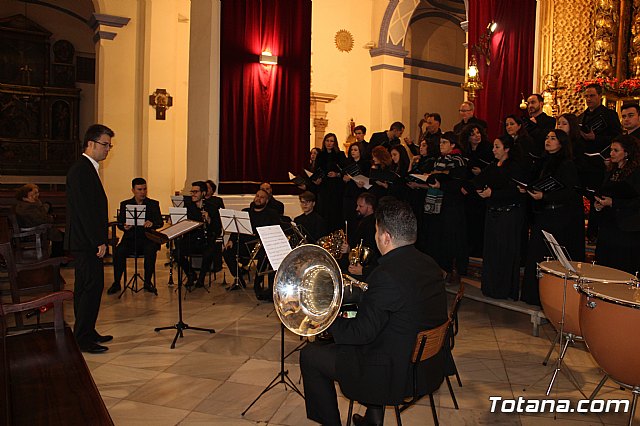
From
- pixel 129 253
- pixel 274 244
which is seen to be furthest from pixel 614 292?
pixel 129 253

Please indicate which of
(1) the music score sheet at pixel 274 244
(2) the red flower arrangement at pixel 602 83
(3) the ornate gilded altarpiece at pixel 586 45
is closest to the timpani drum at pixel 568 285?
(1) the music score sheet at pixel 274 244

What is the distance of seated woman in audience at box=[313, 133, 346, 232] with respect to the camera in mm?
9500

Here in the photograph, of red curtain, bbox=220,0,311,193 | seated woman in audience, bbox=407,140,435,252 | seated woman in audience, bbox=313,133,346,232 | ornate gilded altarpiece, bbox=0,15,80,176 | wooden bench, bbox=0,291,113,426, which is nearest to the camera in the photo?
wooden bench, bbox=0,291,113,426

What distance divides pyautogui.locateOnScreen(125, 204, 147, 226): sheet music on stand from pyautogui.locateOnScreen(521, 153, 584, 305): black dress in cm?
534

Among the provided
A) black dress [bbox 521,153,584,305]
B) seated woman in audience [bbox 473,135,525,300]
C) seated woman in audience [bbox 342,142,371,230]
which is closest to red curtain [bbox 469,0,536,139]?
seated woman in audience [bbox 342,142,371,230]

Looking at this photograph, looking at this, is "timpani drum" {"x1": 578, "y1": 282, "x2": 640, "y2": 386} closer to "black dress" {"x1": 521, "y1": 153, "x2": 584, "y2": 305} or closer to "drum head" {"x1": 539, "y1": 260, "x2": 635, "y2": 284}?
"drum head" {"x1": 539, "y1": 260, "x2": 635, "y2": 284}

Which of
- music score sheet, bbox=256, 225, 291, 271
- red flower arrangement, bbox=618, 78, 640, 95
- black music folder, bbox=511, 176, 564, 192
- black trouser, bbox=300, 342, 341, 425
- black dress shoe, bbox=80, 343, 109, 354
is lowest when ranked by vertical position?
black dress shoe, bbox=80, 343, 109, 354

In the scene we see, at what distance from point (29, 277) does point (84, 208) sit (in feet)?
4.44

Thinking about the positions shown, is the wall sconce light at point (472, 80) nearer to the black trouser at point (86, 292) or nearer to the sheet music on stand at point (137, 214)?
the sheet music on stand at point (137, 214)

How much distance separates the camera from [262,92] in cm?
1151

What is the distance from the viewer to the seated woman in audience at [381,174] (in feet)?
26.2

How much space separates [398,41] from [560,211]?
9.97 metres

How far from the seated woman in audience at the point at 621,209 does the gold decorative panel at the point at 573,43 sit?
4548 millimetres

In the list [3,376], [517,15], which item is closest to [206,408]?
[3,376]
